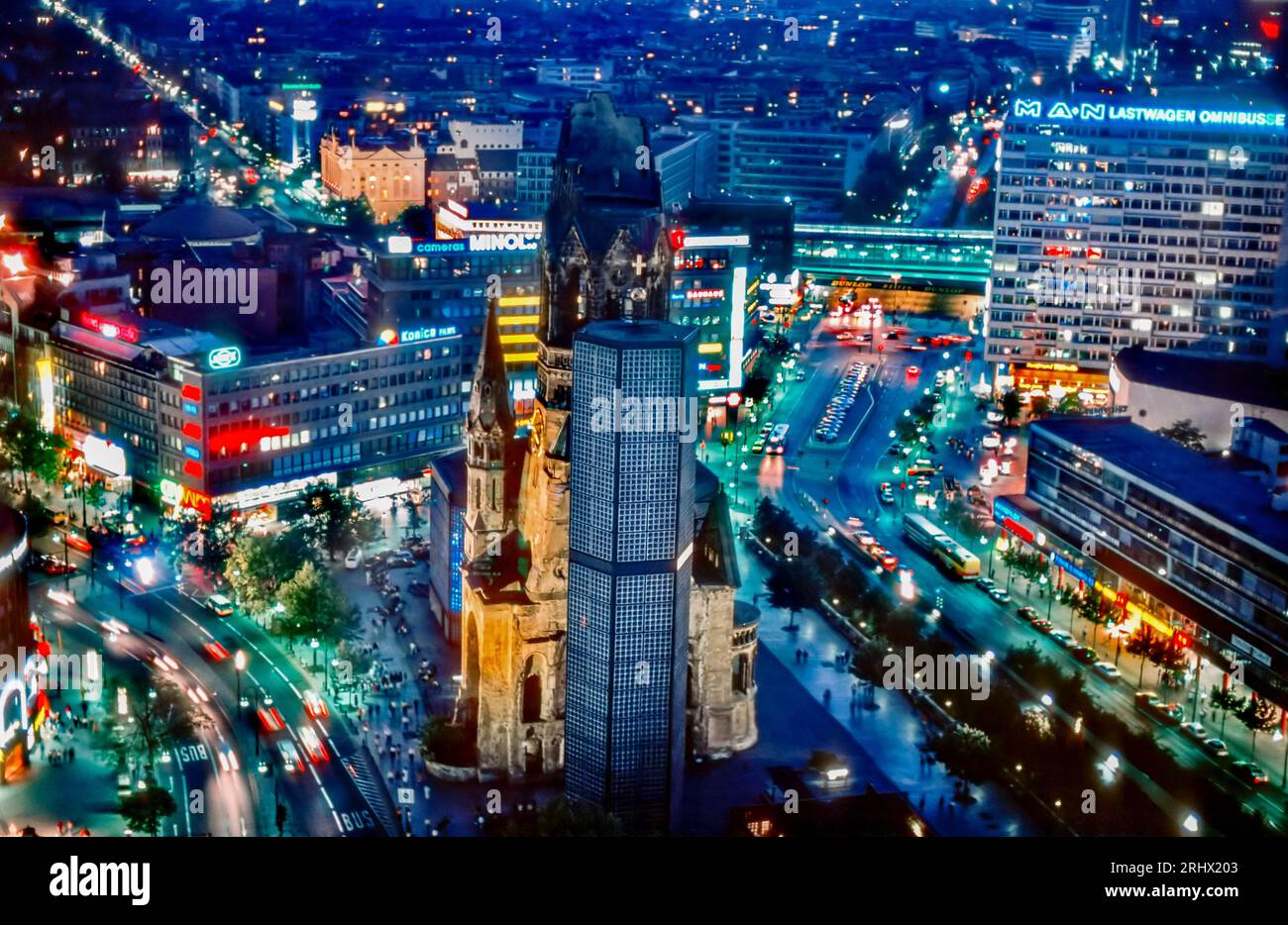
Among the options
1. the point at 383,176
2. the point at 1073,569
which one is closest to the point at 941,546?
the point at 1073,569

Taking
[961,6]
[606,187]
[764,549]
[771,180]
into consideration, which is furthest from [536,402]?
[961,6]

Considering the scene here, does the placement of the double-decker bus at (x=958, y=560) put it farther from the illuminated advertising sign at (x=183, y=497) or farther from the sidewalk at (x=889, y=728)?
the illuminated advertising sign at (x=183, y=497)

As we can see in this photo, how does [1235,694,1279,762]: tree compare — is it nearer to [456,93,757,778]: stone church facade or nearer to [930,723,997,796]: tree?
[930,723,997,796]: tree

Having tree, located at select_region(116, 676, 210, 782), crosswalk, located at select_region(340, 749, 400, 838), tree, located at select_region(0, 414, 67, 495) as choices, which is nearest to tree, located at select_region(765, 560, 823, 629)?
crosswalk, located at select_region(340, 749, 400, 838)

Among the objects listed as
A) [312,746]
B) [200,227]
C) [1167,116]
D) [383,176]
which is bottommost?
[312,746]

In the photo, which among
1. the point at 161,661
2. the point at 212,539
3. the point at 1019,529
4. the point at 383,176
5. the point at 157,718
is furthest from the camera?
the point at 383,176

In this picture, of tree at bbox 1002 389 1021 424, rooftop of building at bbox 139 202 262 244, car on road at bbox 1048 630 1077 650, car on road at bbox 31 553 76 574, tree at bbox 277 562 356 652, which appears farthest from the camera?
rooftop of building at bbox 139 202 262 244

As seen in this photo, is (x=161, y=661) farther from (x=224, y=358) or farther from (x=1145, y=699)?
(x=1145, y=699)

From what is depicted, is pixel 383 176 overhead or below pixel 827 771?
overhead
